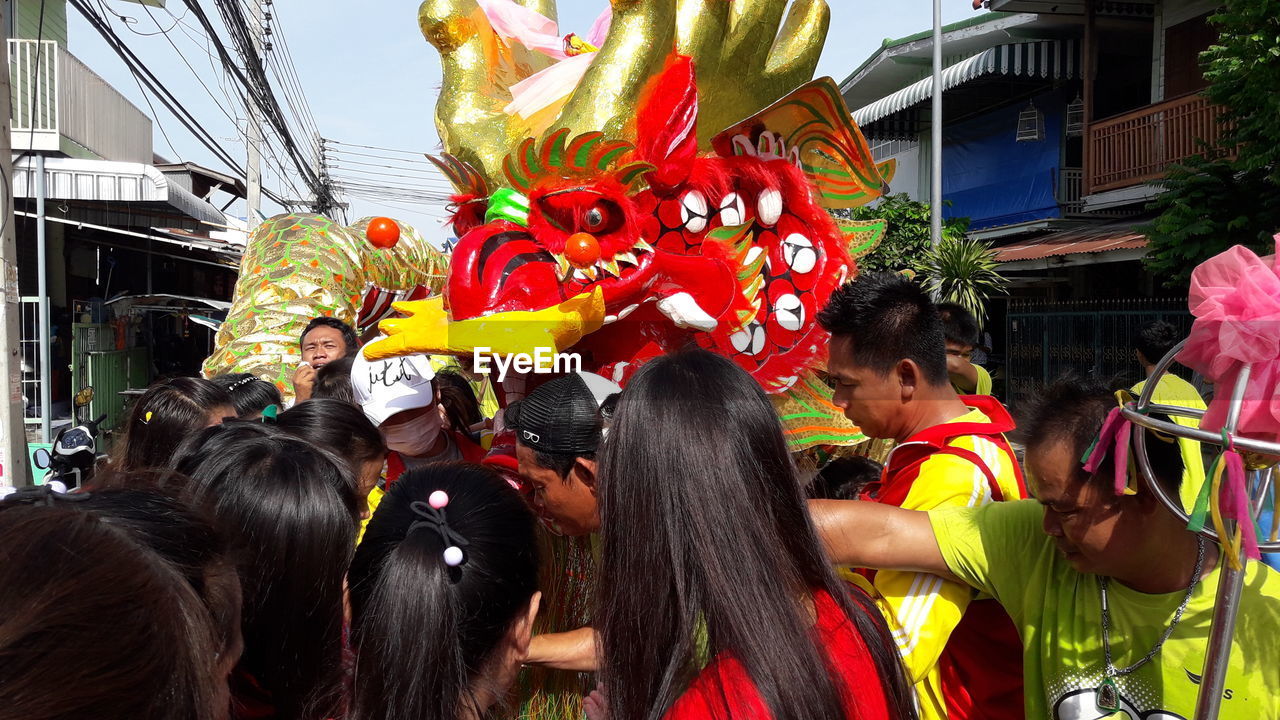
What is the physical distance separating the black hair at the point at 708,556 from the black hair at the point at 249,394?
7.07ft

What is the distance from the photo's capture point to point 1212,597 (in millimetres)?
Result: 1256

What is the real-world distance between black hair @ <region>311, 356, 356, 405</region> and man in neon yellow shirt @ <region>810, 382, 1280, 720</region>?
2.11 meters

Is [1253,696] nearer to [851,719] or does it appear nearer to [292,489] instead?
[851,719]

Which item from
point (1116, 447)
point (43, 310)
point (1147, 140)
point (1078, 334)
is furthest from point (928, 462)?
point (1147, 140)

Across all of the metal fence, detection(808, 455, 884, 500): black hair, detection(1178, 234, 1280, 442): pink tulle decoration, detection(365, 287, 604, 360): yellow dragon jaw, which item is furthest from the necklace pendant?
the metal fence

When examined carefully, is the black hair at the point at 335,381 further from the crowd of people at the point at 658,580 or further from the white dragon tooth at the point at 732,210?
the white dragon tooth at the point at 732,210

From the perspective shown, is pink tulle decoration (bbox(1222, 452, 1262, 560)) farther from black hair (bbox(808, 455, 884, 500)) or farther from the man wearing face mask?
the man wearing face mask

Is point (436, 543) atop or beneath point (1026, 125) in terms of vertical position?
beneath

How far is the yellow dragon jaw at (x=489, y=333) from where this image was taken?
2.06m

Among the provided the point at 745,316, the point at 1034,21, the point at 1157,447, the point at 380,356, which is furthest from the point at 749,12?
the point at 1034,21

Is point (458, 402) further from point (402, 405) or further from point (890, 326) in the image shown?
point (890, 326)

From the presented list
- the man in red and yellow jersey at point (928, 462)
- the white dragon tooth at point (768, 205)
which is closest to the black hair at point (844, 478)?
the man in red and yellow jersey at point (928, 462)

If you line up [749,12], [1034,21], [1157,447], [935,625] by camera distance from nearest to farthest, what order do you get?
[1157,447]
[935,625]
[749,12]
[1034,21]

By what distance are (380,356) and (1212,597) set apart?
5.52ft
